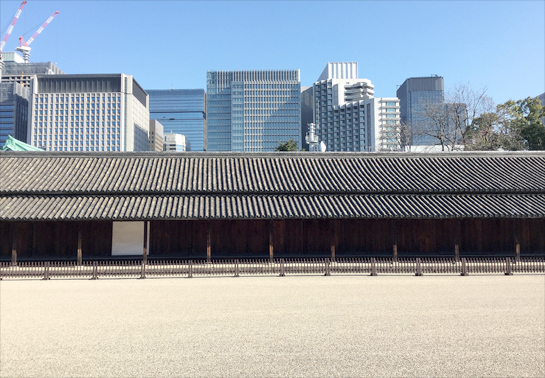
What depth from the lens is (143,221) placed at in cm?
2361

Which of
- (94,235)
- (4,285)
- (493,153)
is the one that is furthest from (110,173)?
(493,153)

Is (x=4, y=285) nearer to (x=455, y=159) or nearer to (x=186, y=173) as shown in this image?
(x=186, y=173)

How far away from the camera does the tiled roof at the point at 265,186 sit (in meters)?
22.3

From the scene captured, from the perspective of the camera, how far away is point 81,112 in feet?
500

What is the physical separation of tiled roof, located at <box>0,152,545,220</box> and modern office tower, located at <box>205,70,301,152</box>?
137 meters

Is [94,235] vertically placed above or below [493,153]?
below

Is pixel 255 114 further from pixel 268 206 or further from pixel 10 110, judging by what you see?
pixel 268 206

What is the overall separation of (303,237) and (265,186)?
3.76 m

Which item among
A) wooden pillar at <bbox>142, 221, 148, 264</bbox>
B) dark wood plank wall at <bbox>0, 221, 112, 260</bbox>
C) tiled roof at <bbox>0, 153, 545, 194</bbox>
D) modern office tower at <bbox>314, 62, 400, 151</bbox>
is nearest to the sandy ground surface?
wooden pillar at <bbox>142, 221, 148, 264</bbox>

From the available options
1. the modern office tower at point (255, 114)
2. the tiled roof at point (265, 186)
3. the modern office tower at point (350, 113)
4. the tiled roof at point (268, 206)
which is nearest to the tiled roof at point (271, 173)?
the tiled roof at point (265, 186)

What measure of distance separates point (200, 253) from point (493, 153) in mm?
21017

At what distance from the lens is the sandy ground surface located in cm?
855

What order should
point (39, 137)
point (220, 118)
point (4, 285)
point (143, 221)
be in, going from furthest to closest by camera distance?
1. point (220, 118)
2. point (39, 137)
3. point (143, 221)
4. point (4, 285)

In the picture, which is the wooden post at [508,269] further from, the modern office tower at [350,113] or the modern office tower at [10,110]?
the modern office tower at [10,110]
